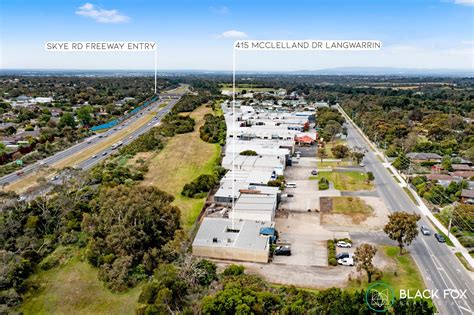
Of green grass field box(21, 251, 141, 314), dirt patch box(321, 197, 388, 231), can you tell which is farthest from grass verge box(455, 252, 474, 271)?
green grass field box(21, 251, 141, 314)

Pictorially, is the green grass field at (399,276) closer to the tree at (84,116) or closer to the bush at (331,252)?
the bush at (331,252)

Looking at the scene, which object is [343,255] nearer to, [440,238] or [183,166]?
[440,238]

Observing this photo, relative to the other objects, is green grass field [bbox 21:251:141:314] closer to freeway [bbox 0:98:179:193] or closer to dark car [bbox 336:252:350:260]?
dark car [bbox 336:252:350:260]

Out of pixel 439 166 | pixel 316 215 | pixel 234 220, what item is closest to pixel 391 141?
pixel 439 166

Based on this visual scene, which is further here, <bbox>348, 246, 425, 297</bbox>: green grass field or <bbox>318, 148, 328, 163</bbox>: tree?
<bbox>318, 148, 328, 163</bbox>: tree

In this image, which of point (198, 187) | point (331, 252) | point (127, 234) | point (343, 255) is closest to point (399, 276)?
point (343, 255)

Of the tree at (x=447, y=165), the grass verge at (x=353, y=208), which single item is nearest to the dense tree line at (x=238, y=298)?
the grass verge at (x=353, y=208)

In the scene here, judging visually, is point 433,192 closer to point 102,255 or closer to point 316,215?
point 316,215
